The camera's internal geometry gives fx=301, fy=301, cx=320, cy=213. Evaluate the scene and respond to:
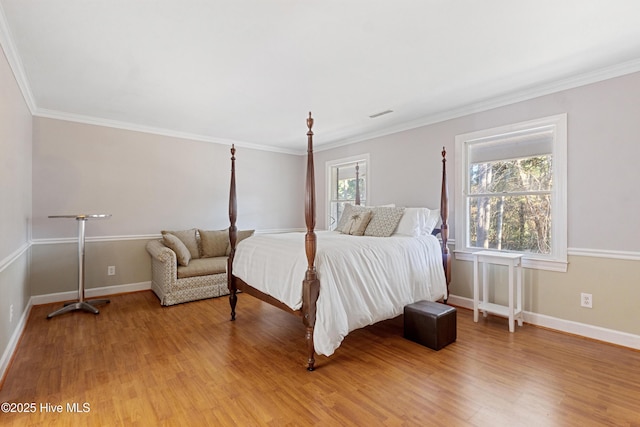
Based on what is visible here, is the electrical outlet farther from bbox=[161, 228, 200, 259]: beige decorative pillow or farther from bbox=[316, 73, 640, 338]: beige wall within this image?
bbox=[161, 228, 200, 259]: beige decorative pillow

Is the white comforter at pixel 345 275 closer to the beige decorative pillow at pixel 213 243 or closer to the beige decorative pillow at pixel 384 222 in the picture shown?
the beige decorative pillow at pixel 384 222

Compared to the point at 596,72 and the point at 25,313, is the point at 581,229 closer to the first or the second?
the point at 596,72

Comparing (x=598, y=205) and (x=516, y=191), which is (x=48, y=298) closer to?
(x=516, y=191)

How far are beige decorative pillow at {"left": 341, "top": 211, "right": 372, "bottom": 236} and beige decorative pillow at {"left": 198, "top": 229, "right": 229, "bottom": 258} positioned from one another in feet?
6.65

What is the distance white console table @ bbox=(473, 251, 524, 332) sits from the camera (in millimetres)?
3035

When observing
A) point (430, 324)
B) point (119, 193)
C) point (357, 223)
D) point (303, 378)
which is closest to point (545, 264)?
point (430, 324)

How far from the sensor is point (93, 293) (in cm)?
416

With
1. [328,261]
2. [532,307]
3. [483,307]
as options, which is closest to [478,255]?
[483,307]

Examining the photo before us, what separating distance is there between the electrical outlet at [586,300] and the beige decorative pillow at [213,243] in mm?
Answer: 4437

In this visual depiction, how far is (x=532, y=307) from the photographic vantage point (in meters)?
3.21

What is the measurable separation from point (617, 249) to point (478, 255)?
1118 mm

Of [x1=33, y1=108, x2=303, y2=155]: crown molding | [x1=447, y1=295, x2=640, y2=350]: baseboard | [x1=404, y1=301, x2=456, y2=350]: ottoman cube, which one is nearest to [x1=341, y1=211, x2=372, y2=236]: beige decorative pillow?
[x1=404, y1=301, x2=456, y2=350]: ottoman cube

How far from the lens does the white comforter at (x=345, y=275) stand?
2.33 m

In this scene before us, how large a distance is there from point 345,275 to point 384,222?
4.33ft
